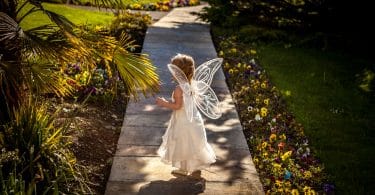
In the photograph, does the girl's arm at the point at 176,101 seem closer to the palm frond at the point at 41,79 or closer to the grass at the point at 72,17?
the palm frond at the point at 41,79

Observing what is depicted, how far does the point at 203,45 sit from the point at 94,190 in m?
6.38

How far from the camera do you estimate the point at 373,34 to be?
34.9 feet

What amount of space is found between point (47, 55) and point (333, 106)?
201 inches

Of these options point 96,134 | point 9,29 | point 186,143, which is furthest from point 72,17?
point 9,29

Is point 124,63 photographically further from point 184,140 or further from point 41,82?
point 184,140

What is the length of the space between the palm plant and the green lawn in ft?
8.69

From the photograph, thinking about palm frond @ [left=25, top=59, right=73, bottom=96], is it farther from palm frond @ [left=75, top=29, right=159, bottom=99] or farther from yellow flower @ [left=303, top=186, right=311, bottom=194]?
yellow flower @ [left=303, top=186, right=311, bottom=194]

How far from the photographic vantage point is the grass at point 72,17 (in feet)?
38.1

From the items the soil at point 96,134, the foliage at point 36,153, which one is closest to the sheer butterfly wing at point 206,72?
the soil at point 96,134

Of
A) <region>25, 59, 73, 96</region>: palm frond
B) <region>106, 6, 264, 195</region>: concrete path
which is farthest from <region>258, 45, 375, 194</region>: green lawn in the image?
<region>25, 59, 73, 96</region>: palm frond

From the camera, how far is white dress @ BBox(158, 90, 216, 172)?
4.72 meters

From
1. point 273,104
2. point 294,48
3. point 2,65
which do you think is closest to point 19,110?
point 2,65

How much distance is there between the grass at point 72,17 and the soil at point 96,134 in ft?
18.3

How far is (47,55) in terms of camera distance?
3898mm
